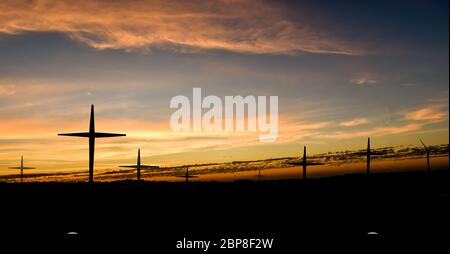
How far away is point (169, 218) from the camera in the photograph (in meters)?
114

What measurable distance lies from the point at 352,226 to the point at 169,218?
43683mm

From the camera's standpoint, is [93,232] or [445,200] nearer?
[93,232]
